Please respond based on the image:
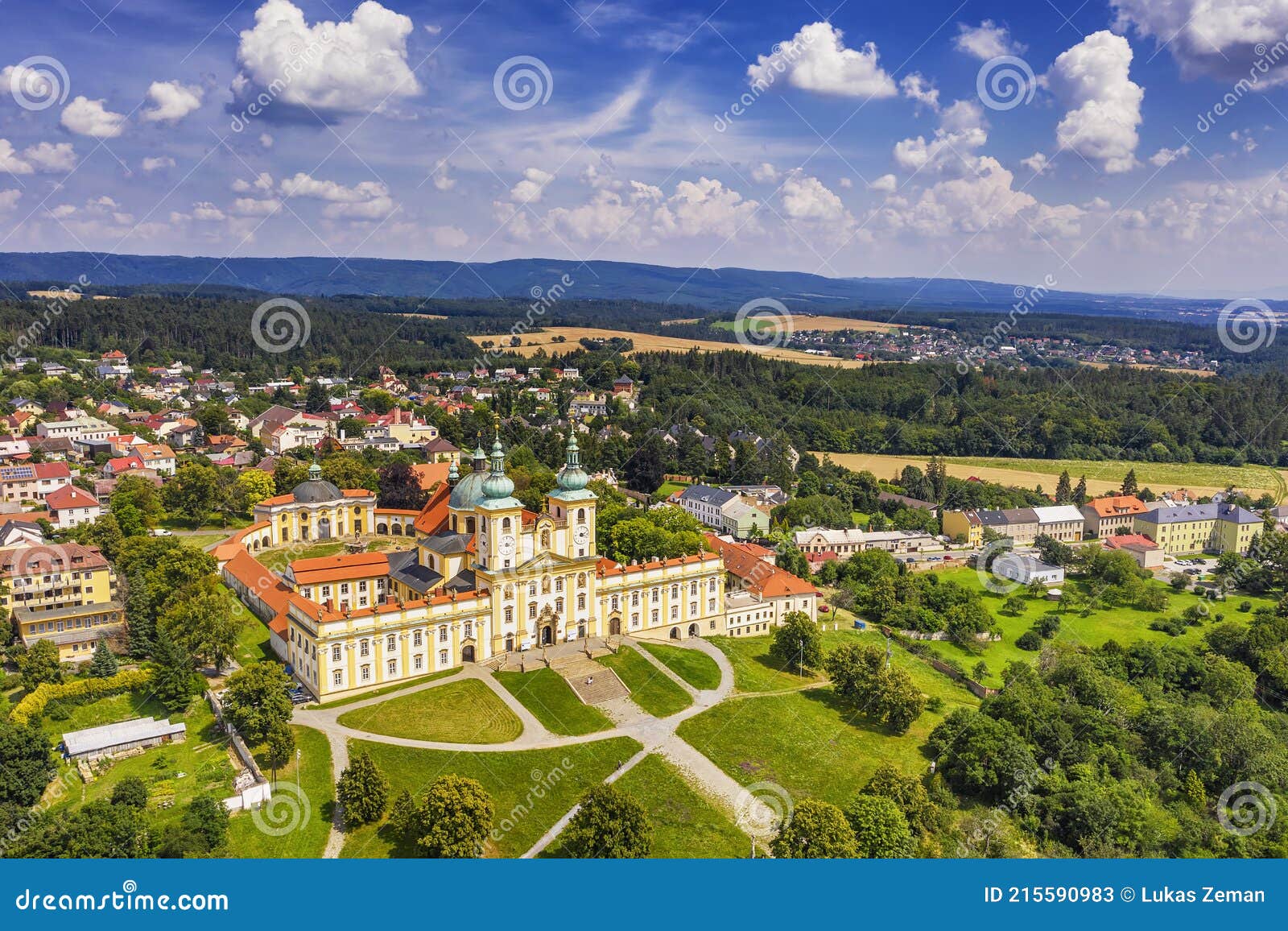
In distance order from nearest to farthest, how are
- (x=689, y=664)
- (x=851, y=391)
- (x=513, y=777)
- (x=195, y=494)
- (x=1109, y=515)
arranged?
(x=513, y=777), (x=689, y=664), (x=195, y=494), (x=1109, y=515), (x=851, y=391)

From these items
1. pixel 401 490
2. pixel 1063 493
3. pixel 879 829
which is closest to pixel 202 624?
pixel 401 490

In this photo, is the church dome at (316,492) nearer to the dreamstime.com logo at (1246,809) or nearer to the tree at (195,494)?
the tree at (195,494)

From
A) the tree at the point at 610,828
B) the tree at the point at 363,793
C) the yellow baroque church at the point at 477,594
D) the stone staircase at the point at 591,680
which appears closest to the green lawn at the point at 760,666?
the yellow baroque church at the point at 477,594

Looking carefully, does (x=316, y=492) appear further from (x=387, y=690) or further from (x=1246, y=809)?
(x=1246, y=809)

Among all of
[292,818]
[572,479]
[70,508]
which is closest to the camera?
[292,818]

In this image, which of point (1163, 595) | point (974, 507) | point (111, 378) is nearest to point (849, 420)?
point (974, 507)

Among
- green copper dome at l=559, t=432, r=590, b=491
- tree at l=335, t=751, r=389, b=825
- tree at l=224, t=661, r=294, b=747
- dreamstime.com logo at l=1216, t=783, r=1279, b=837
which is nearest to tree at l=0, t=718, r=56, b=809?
tree at l=224, t=661, r=294, b=747

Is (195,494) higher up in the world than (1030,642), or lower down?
higher up

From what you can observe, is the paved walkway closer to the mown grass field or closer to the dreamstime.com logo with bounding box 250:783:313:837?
the mown grass field
